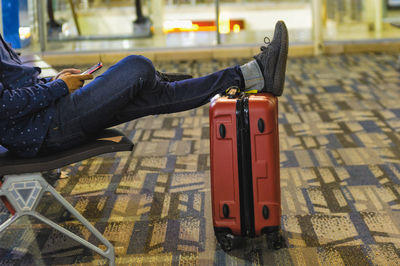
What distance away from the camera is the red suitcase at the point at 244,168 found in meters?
1.91

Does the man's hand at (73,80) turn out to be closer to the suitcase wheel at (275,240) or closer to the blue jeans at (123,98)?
the blue jeans at (123,98)

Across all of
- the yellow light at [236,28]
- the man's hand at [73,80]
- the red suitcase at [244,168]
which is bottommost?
the red suitcase at [244,168]

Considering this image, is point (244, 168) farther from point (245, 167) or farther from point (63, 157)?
point (63, 157)

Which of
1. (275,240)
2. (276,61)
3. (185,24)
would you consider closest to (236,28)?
(185,24)

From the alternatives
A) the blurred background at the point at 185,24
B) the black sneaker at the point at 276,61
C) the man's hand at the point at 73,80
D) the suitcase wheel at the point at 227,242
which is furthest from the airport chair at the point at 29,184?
the blurred background at the point at 185,24

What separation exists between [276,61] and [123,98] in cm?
57

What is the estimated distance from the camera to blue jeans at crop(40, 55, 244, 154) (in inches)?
75.5

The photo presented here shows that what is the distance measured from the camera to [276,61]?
2.05 meters

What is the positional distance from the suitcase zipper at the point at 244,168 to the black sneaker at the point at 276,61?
0.15 meters

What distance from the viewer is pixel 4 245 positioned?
209cm

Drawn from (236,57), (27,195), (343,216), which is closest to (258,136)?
(343,216)

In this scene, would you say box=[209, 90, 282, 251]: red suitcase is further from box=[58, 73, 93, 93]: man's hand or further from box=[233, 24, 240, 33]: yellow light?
box=[233, 24, 240, 33]: yellow light

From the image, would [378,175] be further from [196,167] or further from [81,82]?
[81,82]

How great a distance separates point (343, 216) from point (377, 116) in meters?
1.56
